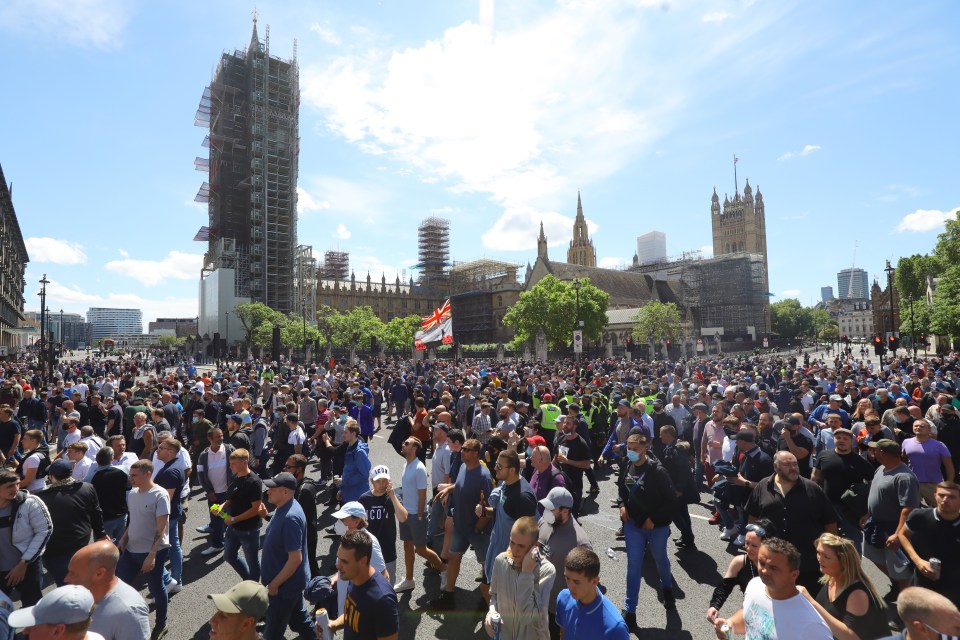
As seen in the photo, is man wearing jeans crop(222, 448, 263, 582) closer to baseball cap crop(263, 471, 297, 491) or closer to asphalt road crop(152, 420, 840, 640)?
asphalt road crop(152, 420, 840, 640)

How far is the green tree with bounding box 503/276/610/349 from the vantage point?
192 feet

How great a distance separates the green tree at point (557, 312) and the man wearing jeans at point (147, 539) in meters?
53.9

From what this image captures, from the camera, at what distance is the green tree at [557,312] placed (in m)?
58.6

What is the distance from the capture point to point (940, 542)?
169 inches

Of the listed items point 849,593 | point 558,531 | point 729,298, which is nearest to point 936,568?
point 849,593

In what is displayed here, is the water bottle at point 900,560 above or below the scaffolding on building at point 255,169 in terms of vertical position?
below

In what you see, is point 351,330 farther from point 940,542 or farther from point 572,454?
point 940,542

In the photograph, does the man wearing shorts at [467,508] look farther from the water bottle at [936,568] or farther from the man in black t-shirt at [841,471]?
the man in black t-shirt at [841,471]

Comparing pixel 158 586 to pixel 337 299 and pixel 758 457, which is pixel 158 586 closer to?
pixel 758 457

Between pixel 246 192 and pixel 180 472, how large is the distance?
79.8 metres

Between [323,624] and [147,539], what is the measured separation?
9.80 ft

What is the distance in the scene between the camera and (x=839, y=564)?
3.33m

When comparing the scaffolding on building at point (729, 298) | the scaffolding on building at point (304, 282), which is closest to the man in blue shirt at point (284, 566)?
the scaffolding on building at point (304, 282)

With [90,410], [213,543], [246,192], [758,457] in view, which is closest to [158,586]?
[213,543]
